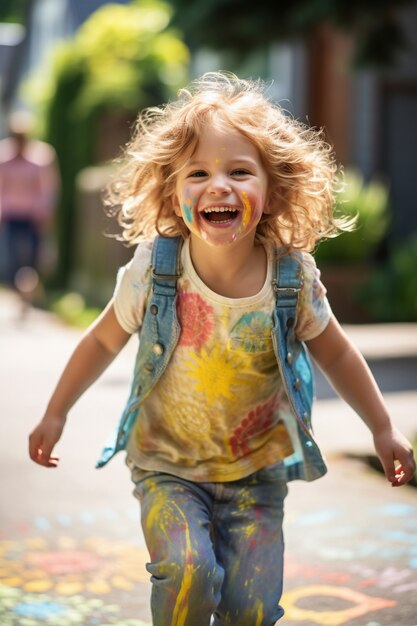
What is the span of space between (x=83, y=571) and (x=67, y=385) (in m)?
0.92

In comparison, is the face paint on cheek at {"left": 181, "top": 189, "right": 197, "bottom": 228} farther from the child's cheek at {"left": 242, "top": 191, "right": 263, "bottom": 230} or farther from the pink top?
the pink top

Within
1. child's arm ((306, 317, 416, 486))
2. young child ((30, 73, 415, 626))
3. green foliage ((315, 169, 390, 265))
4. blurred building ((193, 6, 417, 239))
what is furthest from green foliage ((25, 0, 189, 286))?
child's arm ((306, 317, 416, 486))

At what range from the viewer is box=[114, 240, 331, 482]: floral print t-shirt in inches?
122

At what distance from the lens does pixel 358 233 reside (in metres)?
12.3

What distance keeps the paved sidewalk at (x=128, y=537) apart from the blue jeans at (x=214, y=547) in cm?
44

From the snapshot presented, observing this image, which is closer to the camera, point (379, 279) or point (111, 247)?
point (379, 279)

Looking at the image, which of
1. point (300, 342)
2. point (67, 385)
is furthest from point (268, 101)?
point (67, 385)

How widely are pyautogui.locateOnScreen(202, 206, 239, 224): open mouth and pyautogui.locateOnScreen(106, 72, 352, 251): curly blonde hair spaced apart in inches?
6.4

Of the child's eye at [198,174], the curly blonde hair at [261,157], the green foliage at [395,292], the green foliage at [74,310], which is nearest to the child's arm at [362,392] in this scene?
the curly blonde hair at [261,157]

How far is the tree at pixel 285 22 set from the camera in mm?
9578

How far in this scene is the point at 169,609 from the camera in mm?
2865

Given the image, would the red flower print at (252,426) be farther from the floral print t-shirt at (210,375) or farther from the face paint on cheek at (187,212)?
the face paint on cheek at (187,212)

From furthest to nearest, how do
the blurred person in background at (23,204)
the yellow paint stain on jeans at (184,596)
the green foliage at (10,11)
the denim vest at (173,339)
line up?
the green foliage at (10,11), the blurred person in background at (23,204), the denim vest at (173,339), the yellow paint stain on jeans at (184,596)

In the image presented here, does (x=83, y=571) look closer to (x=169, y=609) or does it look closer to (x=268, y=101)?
(x=169, y=609)
